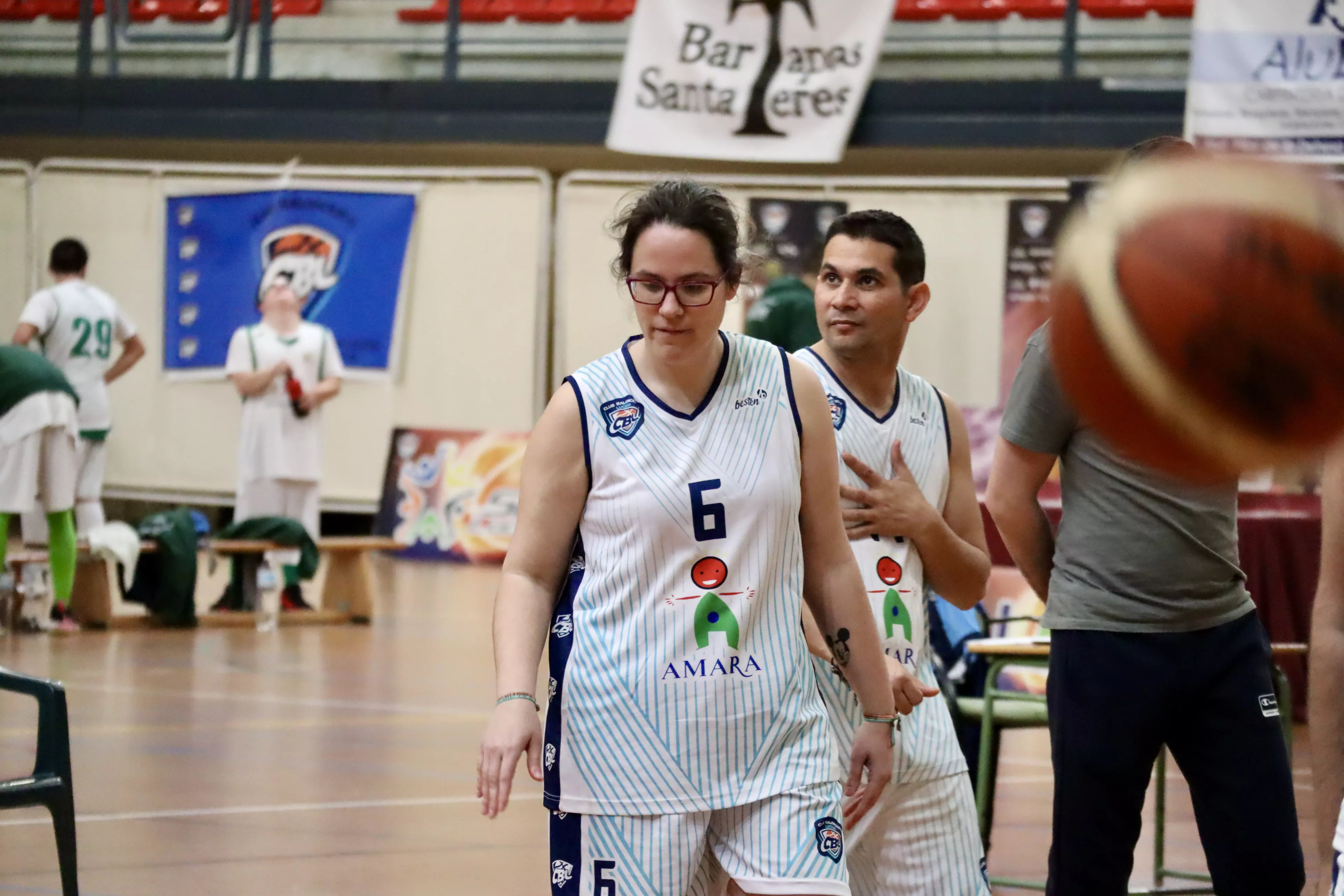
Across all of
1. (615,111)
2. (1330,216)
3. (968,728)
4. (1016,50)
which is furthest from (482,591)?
(1330,216)

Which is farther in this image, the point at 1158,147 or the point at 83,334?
the point at 83,334

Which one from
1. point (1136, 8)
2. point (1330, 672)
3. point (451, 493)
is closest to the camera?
point (1330, 672)

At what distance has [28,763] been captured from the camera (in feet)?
20.7

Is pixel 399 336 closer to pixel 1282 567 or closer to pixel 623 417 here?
pixel 1282 567

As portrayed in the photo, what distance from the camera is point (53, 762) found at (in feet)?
13.2

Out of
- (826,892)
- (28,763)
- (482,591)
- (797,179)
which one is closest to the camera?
(826,892)

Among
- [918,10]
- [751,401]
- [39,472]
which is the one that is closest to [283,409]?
[39,472]

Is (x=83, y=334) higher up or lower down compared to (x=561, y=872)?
higher up

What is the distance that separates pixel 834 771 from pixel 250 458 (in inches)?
355

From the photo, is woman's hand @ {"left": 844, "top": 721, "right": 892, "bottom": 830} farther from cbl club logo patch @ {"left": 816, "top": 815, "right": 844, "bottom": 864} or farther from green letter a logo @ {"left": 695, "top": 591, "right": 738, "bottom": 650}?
green letter a logo @ {"left": 695, "top": 591, "right": 738, "bottom": 650}

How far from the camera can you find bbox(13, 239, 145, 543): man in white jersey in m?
10.8

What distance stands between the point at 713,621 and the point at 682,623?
49mm

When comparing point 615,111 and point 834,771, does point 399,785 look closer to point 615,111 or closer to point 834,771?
point 834,771

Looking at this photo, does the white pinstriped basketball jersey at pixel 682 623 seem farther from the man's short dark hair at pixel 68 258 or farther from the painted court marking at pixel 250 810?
the man's short dark hair at pixel 68 258
